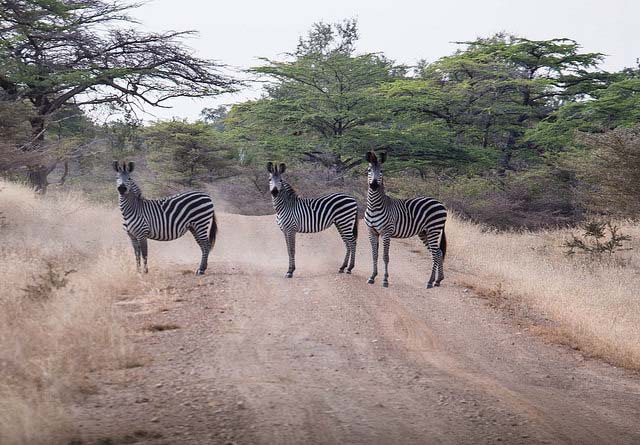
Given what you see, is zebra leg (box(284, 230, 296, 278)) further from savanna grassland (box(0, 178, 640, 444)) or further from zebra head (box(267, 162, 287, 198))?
savanna grassland (box(0, 178, 640, 444))

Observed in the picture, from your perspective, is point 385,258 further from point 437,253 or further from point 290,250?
point 290,250

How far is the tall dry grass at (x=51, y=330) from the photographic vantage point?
17.2 ft

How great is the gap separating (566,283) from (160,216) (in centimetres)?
757

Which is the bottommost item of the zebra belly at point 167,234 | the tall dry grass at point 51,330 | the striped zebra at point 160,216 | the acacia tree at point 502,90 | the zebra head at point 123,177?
the tall dry grass at point 51,330

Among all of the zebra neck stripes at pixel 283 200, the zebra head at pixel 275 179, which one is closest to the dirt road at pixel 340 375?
the zebra neck stripes at pixel 283 200

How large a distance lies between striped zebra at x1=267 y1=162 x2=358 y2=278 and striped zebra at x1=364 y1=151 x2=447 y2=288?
693mm

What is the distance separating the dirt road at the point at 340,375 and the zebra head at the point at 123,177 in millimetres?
1624

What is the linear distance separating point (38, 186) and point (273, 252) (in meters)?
11.7

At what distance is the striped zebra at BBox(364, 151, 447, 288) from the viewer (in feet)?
42.1

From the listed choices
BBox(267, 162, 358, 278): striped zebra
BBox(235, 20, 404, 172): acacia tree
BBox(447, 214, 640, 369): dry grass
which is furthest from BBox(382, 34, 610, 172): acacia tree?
BBox(267, 162, 358, 278): striped zebra

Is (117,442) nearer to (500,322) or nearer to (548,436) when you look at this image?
(548,436)

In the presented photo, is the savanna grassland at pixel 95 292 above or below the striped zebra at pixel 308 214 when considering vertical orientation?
below

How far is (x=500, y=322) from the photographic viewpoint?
10.4 metres

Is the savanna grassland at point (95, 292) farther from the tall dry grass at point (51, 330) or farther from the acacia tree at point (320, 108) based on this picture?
the acacia tree at point (320, 108)
